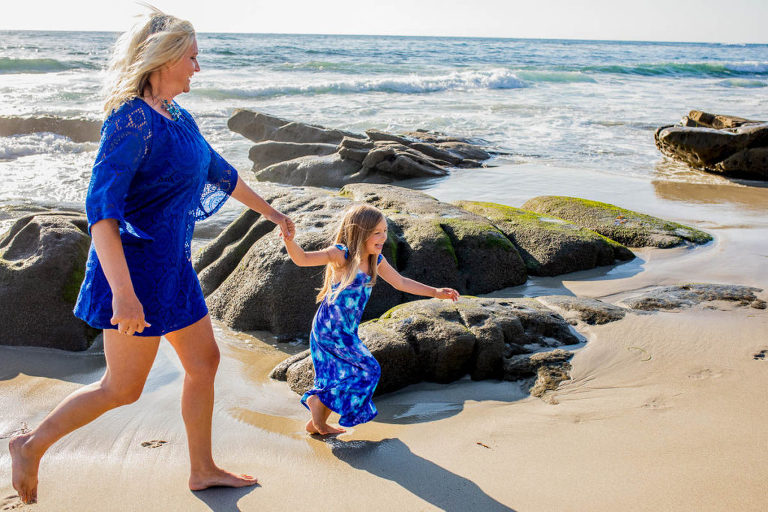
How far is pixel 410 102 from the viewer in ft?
74.6

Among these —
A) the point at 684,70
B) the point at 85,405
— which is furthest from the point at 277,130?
the point at 684,70

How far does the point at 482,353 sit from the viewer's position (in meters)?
3.99

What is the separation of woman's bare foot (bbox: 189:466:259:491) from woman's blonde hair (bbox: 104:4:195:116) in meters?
1.55

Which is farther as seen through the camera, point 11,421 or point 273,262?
point 273,262

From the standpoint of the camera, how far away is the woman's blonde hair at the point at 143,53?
7.86 feet

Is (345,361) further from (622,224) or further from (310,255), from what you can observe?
(622,224)

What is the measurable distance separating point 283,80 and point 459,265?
80.4ft

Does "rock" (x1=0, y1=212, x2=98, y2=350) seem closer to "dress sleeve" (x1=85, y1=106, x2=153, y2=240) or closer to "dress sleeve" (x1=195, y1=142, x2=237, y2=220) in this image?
"dress sleeve" (x1=195, y1=142, x2=237, y2=220)

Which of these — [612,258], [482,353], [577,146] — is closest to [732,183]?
[577,146]

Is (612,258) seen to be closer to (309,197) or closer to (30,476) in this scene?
(309,197)

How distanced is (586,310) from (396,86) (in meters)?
23.8

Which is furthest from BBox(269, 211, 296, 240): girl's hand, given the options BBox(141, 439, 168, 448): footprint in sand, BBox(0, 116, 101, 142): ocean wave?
BBox(0, 116, 101, 142): ocean wave

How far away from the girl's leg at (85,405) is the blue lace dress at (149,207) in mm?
100

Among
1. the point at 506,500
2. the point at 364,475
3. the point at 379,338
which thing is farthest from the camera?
the point at 379,338
